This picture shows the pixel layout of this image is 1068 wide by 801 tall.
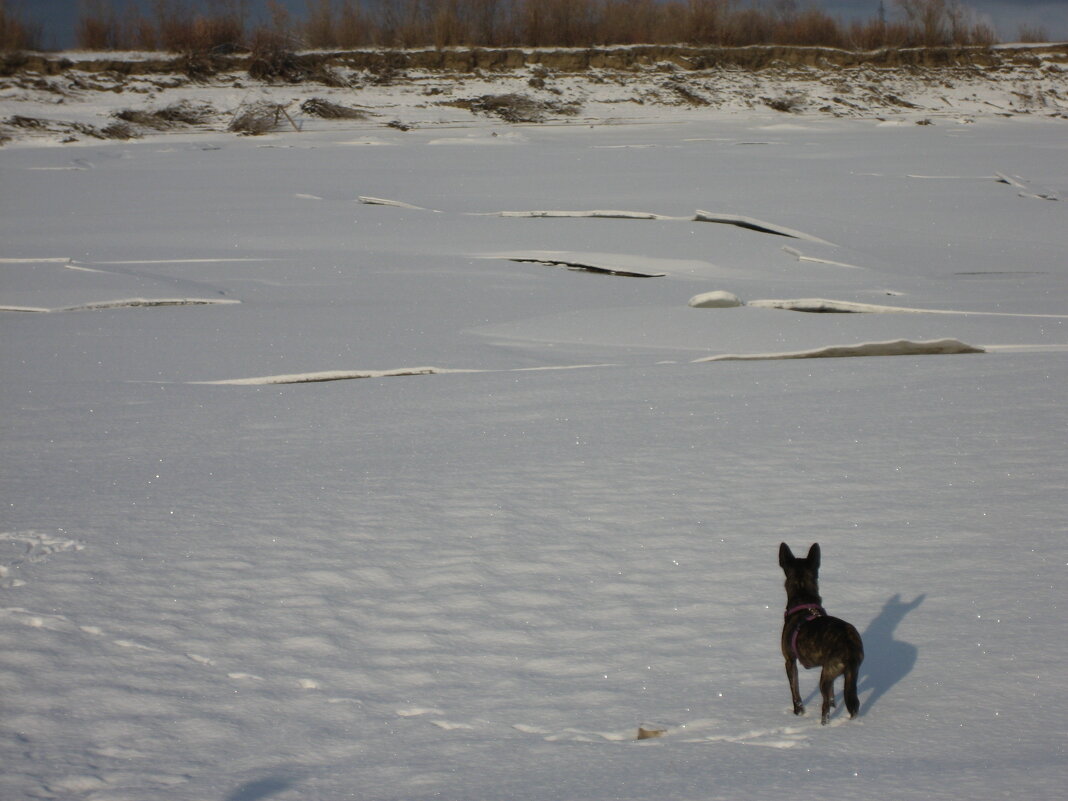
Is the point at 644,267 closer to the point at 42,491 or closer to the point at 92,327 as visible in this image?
the point at 92,327

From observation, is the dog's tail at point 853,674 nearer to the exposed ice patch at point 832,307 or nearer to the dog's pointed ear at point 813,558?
the dog's pointed ear at point 813,558

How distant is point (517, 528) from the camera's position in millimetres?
3676

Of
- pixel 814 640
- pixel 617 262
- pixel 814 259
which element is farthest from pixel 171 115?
pixel 814 640

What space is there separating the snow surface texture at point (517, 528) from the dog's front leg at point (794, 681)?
0.14ft

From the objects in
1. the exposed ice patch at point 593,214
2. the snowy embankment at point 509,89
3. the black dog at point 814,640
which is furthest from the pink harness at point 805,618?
the snowy embankment at point 509,89

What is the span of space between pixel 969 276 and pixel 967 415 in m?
4.79

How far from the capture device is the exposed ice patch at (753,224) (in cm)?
1039

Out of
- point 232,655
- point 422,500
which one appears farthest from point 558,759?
point 422,500

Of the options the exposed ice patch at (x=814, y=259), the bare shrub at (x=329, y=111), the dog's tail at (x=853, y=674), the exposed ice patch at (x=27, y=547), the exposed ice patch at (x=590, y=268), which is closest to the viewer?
the dog's tail at (x=853, y=674)

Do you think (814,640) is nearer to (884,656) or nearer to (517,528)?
(884,656)

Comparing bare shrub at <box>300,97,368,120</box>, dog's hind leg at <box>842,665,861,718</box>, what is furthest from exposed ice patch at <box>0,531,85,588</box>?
bare shrub at <box>300,97,368,120</box>

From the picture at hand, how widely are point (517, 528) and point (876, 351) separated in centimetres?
348

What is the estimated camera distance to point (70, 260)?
366 inches

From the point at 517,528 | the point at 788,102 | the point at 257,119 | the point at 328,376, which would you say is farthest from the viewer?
the point at 788,102
